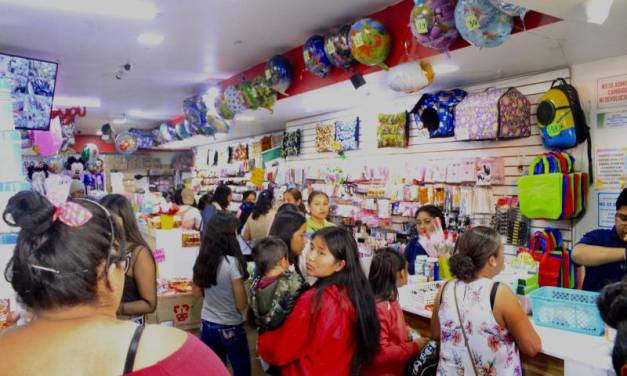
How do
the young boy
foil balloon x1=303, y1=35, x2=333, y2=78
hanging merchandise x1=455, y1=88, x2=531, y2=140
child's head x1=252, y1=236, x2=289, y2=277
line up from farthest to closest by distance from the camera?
foil balloon x1=303, y1=35, x2=333, y2=78, hanging merchandise x1=455, y1=88, x2=531, y2=140, child's head x1=252, y1=236, x2=289, y2=277, the young boy

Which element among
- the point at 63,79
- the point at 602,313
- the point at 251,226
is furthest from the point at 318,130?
the point at 602,313

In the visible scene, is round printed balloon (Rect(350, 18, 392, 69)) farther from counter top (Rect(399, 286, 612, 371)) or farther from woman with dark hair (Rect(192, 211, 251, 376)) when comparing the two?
counter top (Rect(399, 286, 612, 371))

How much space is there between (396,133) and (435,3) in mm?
2511

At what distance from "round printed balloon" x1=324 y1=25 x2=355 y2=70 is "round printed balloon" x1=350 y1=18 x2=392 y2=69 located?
7.0 inches

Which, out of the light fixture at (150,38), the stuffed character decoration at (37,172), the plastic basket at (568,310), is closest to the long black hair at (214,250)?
the plastic basket at (568,310)

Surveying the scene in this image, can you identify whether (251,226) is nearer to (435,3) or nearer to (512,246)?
(512,246)

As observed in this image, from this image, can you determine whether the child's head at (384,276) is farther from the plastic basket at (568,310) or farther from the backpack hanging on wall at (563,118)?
the backpack hanging on wall at (563,118)

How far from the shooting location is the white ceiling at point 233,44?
3.70m

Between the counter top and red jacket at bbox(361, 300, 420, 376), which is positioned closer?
the counter top

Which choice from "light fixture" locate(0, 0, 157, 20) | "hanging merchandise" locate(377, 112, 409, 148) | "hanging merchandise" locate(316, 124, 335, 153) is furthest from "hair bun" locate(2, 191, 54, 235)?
"hanging merchandise" locate(316, 124, 335, 153)

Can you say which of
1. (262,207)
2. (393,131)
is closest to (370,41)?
(393,131)

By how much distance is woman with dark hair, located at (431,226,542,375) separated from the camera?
2.20 meters

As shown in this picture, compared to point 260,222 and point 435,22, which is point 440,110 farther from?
point 260,222

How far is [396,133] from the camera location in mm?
5996
